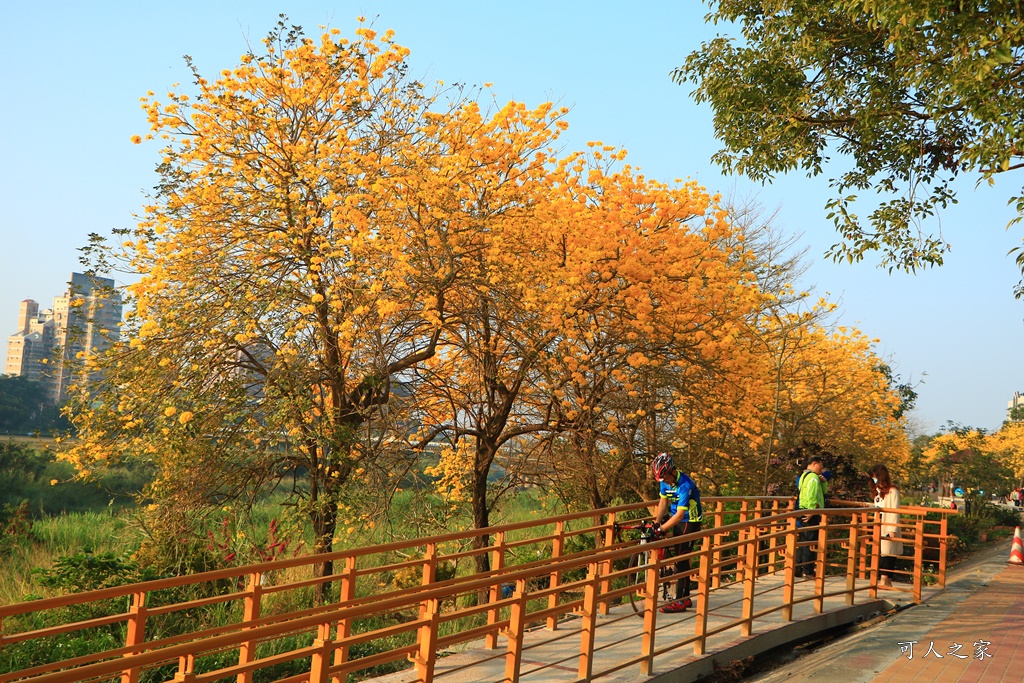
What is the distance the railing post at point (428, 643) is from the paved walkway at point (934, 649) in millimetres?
3261

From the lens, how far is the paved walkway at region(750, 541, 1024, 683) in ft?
24.8

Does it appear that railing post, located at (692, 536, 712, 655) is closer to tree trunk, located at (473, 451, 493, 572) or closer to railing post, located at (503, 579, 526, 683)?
railing post, located at (503, 579, 526, 683)

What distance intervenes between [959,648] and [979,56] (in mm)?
5705

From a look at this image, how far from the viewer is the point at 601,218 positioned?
570 inches

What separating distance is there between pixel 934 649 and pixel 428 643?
533cm

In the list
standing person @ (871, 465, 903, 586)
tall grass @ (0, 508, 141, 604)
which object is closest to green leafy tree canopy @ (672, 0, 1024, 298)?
standing person @ (871, 465, 903, 586)

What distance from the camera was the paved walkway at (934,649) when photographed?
7551 millimetres

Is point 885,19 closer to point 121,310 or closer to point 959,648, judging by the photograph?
point 959,648

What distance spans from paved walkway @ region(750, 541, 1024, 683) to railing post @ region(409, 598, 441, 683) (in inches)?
128

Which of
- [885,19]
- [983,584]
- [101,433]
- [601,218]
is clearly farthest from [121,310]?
[983,584]

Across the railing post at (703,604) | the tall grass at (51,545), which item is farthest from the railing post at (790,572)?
the tall grass at (51,545)

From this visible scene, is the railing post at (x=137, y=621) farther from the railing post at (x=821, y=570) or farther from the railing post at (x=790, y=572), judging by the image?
the railing post at (x=821, y=570)

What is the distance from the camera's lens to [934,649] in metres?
8.48

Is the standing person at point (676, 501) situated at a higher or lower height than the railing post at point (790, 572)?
higher
